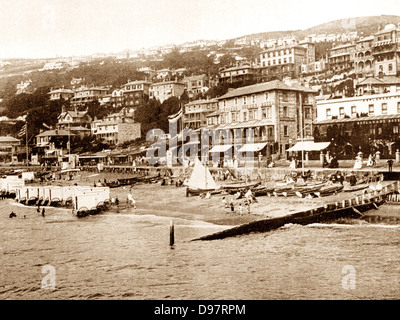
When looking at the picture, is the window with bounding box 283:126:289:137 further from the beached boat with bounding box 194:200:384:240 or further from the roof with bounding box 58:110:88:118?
the roof with bounding box 58:110:88:118

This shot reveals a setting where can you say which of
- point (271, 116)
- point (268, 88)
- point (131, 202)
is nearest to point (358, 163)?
point (131, 202)

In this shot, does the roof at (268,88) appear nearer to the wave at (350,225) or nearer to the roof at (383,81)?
the roof at (383,81)

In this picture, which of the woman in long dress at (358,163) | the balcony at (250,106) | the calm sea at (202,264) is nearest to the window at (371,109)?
the woman in long dress at (358,163)

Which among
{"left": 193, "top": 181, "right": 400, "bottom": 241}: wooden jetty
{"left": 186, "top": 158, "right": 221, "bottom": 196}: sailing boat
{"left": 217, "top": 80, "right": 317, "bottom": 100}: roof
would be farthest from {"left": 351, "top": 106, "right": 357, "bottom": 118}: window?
{"left": 217, "top": 80, "right": 317, "bottom": 100}: roof

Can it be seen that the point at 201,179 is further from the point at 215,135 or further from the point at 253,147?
the point at 215,135

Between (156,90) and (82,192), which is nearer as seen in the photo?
(82,192)

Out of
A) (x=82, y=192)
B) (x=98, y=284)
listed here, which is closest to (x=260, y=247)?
(x=98, y=284)
